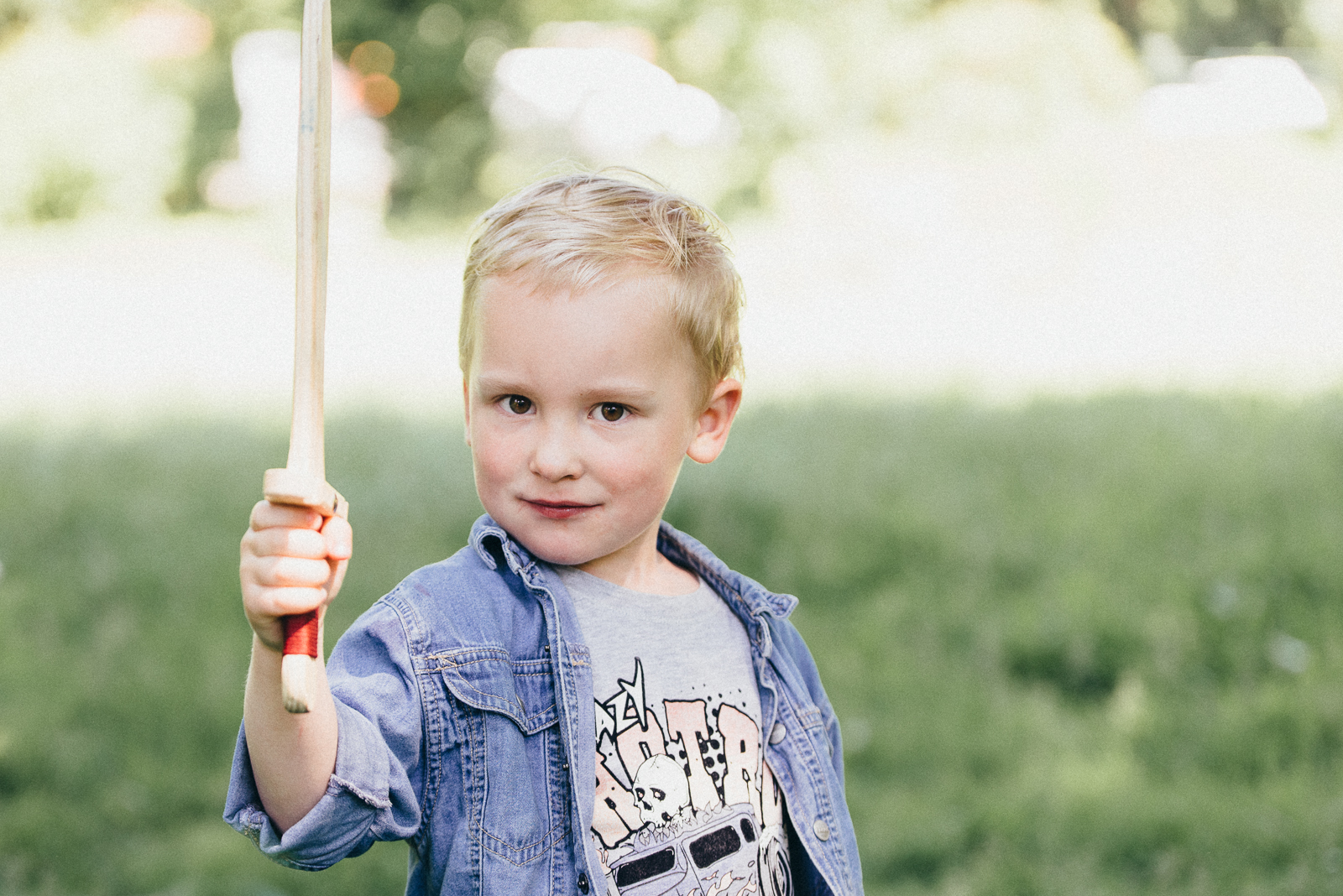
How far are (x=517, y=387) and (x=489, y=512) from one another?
0.20 m

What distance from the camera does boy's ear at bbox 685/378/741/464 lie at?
6.51 feet

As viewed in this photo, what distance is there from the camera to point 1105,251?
1209cm

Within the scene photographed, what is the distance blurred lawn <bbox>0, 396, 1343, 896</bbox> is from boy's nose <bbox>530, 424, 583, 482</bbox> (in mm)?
1987

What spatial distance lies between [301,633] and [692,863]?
2.22 ft

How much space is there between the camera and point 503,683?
1.71 meters

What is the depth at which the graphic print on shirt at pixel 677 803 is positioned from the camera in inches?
67.8

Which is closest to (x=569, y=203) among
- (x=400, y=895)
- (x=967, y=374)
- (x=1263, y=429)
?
(x=400, y=895)

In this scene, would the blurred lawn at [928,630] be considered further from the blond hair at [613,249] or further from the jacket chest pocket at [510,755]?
the blond hair at [613,249]

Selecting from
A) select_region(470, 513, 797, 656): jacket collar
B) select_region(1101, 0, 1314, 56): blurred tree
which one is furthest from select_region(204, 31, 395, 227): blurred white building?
select_region(470, 513, 797, 656): jacket collar

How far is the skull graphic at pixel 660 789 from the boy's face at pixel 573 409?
29 centimetres

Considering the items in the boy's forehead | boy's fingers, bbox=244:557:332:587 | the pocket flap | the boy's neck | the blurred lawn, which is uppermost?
the boy's forehead

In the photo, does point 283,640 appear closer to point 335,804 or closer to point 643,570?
point 335,804

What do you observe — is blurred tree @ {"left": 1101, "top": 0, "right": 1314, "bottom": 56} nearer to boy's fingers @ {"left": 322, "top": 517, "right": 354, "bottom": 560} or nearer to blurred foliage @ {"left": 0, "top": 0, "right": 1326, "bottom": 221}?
blurred foliage @ {"left": 0, "top": 0, "right": 1326, "bottom": 221}

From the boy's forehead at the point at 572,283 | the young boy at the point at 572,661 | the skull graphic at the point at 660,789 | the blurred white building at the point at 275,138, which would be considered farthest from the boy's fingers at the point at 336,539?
the blurred white building at the point at 275,138
